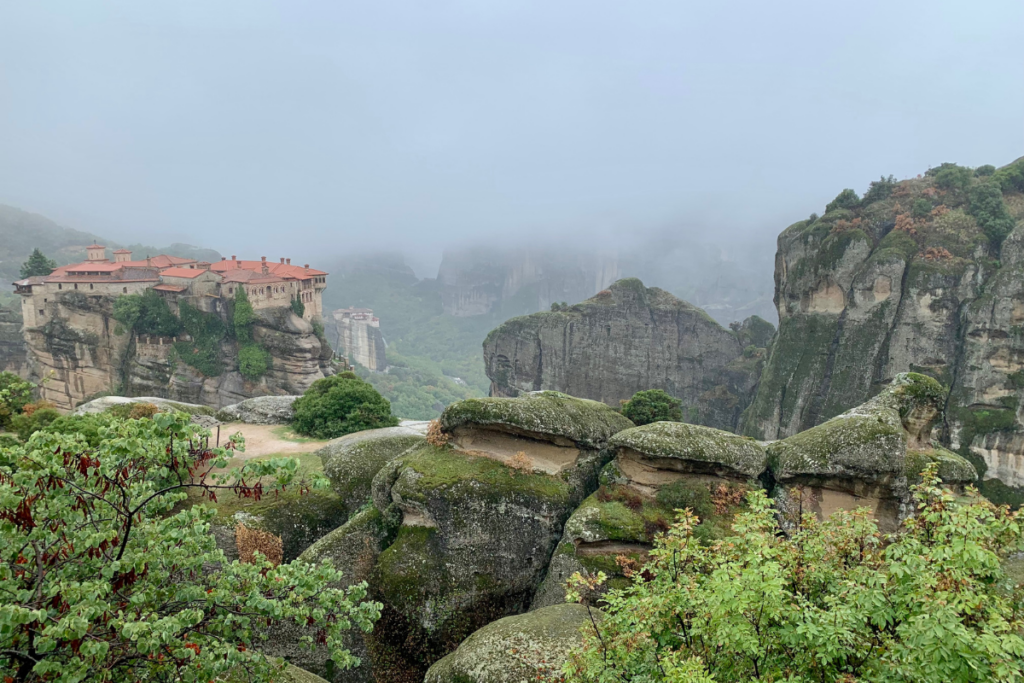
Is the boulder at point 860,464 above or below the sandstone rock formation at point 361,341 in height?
above

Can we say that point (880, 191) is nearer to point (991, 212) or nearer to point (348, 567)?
point (991, 212)

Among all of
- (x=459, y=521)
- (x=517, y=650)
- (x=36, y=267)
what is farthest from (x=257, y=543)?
(x=36, y=267)

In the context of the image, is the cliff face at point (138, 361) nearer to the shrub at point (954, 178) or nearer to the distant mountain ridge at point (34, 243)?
the shrub at point (954, 178)

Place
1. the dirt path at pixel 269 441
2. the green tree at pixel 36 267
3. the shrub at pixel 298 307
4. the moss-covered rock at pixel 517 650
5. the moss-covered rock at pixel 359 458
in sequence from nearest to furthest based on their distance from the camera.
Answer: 1. the moss-covered rock at pixel 517 650
2. the moss-covered rock at pixel 359 458
3. the dirt path at pixel 269 441
4. the green tree at pixel 36 267
5. the shrub at pixel 298 307

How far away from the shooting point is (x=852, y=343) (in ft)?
150

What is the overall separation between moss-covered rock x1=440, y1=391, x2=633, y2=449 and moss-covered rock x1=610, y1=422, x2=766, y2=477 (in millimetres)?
1497

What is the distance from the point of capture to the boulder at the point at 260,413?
85.0 feet

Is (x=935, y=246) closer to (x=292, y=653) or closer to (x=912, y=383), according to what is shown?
(x=912, y=383)

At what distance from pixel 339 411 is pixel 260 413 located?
4177 mm

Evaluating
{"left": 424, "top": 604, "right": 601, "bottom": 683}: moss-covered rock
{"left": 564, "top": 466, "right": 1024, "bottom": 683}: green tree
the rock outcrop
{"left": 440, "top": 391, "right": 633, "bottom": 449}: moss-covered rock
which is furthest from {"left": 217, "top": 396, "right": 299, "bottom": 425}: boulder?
{"left": 564, "top": 466, "right": 1024, "bottom": 683}: green tree

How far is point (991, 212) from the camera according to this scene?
4147cm

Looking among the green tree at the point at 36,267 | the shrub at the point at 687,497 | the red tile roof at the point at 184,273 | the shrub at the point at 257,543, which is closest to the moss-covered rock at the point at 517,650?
the shrub at the point at 687,497

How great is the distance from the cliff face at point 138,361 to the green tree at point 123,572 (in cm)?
4686

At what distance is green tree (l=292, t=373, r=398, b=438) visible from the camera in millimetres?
24188
